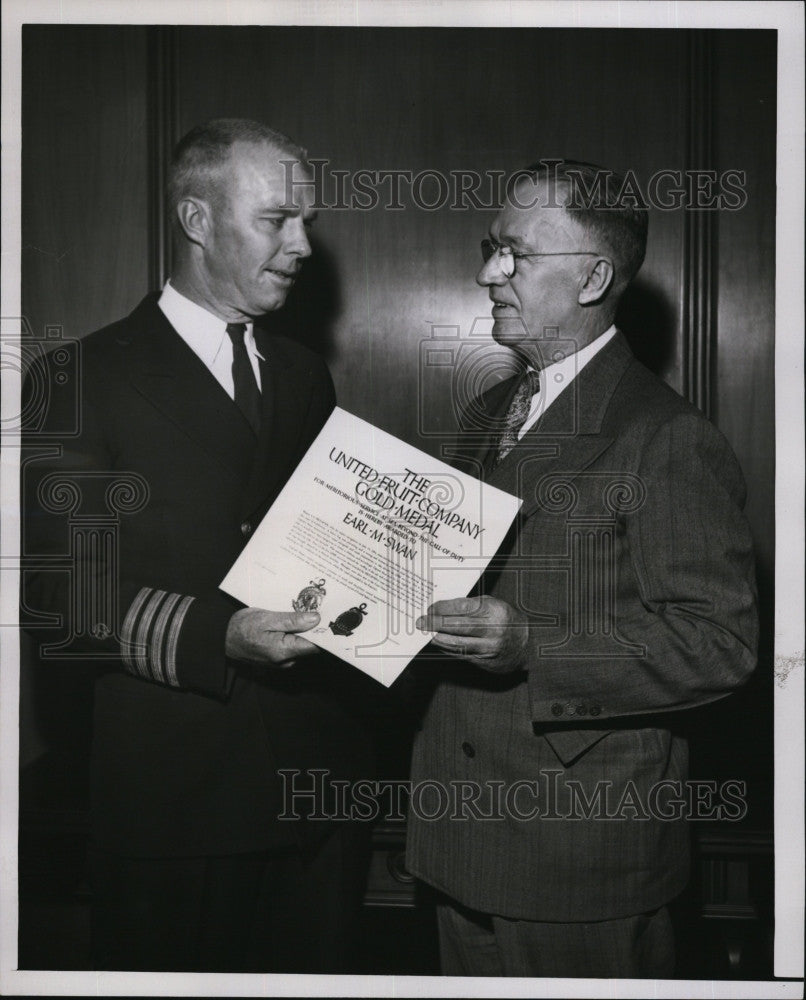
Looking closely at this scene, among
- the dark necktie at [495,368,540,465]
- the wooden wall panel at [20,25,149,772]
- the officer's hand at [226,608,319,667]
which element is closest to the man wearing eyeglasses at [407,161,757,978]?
the dark necktie at [495,368,540,465]

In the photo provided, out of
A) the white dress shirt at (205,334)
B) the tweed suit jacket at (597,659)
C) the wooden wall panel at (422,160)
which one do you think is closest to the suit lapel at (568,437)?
the tweed suit jacket at (597,659)

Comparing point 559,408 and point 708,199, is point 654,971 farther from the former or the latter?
point 708,199

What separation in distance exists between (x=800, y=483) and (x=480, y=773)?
0.72 m

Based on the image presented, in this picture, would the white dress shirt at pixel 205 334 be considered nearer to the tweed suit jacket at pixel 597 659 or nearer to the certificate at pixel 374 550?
the certificate at pixel 374 550

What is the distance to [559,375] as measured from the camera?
1551 millimetres

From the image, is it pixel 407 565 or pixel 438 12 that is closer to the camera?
pixel 407 565

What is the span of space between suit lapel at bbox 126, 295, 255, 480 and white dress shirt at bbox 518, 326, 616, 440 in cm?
46

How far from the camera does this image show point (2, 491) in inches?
65.0

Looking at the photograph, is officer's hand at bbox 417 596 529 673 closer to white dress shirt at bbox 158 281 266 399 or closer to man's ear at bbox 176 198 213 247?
white dress shirt at bbox 158 281 266 399

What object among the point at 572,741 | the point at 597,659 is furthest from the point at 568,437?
the point at 572,741

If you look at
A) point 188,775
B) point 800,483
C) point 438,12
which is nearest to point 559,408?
point 800,483

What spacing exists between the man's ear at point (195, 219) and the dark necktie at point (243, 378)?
15cm

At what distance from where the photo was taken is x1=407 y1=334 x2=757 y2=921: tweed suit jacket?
4.86 ft

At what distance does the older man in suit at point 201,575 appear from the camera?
62.3 inches
